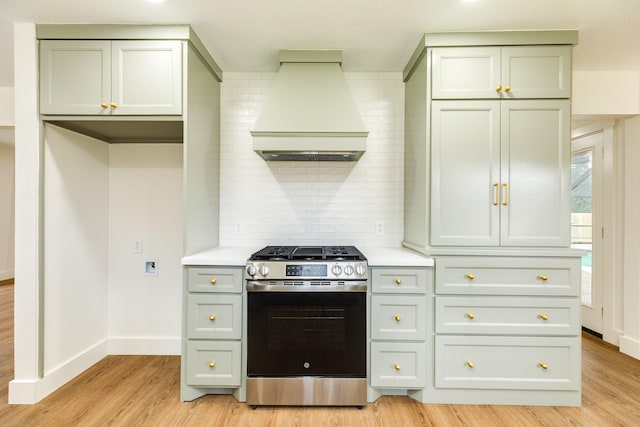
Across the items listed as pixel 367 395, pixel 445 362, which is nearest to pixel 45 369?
pixel 367 395

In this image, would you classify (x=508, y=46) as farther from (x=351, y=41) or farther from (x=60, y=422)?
(x=60, y=422)

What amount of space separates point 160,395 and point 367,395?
143 cm

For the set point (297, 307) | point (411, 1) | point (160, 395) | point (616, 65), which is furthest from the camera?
point (616, 65)

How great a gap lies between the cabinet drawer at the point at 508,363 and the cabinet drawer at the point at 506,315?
6 cm

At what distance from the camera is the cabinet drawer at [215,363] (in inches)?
87.3

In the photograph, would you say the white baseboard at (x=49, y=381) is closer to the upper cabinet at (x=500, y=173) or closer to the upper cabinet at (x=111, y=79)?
the upper cabinet at (x=111, y=79)

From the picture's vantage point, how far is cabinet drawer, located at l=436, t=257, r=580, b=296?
2195 millimetres

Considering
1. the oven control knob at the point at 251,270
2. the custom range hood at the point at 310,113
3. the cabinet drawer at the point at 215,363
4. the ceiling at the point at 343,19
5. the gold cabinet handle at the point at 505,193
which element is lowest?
the cabinet drawer at the point at 215,363

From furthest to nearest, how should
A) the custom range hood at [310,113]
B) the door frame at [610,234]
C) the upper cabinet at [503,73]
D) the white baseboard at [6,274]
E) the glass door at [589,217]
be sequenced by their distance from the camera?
the white baseboard at [6,274]
the glass door at [589,217]
the door frame at [610,234]
the custom range hood at [310,113]
the upper cabinet at [503,73]

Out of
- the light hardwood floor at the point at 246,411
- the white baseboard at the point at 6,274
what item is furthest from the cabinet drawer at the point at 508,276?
the white baseboard at the point at 6,274

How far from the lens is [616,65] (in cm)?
279

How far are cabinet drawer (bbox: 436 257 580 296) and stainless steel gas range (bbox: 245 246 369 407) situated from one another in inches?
22.9

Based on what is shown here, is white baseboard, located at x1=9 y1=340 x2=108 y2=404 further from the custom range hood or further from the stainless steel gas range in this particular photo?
the custom range hood

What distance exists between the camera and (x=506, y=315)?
7.28ft
